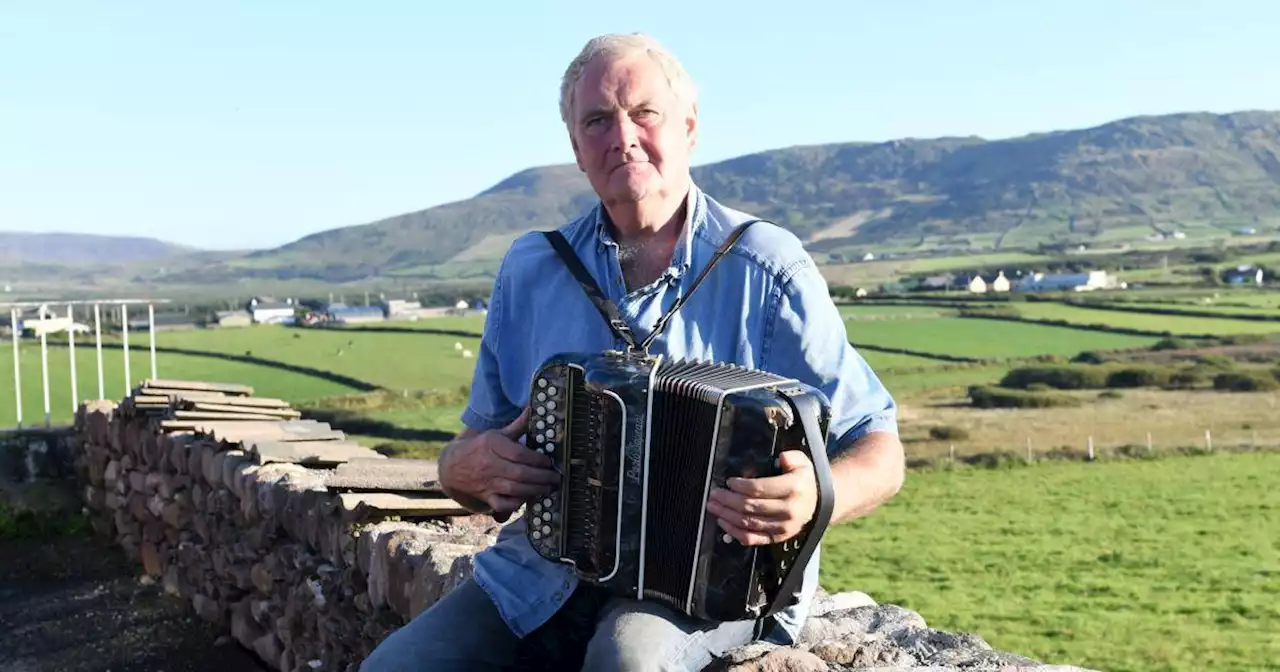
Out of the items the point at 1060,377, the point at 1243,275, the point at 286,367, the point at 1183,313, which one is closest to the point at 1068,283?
the point at 1243,275

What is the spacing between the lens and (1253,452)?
169 ft

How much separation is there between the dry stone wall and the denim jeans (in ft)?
0.37

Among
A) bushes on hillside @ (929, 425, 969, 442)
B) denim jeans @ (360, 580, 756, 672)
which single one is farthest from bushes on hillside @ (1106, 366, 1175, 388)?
denim jeans @ (360, 580, 756, 672)

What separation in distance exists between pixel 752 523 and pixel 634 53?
3.60 ft

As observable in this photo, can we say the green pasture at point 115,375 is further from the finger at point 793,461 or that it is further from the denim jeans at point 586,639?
the finger at point 793,461

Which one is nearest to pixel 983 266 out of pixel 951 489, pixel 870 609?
pixel 951 489

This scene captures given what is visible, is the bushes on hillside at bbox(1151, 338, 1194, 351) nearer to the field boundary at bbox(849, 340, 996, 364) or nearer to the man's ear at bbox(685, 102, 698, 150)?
the field boundary at bbox(849, 340, 996, 364)

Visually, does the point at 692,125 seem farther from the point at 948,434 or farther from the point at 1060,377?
the point at 1060,377

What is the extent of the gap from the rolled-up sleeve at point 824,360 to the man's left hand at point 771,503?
300 millimetres

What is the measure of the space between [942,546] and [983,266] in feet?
409

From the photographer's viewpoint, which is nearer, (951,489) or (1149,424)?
(951,489)

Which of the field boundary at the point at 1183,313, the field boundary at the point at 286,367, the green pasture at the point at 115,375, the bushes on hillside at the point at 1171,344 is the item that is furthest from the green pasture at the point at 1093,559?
the field boundary at the point at 1183,313

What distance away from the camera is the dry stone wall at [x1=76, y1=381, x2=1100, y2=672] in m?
3.44

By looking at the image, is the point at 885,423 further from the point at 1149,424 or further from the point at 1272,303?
the point at 1272,303
